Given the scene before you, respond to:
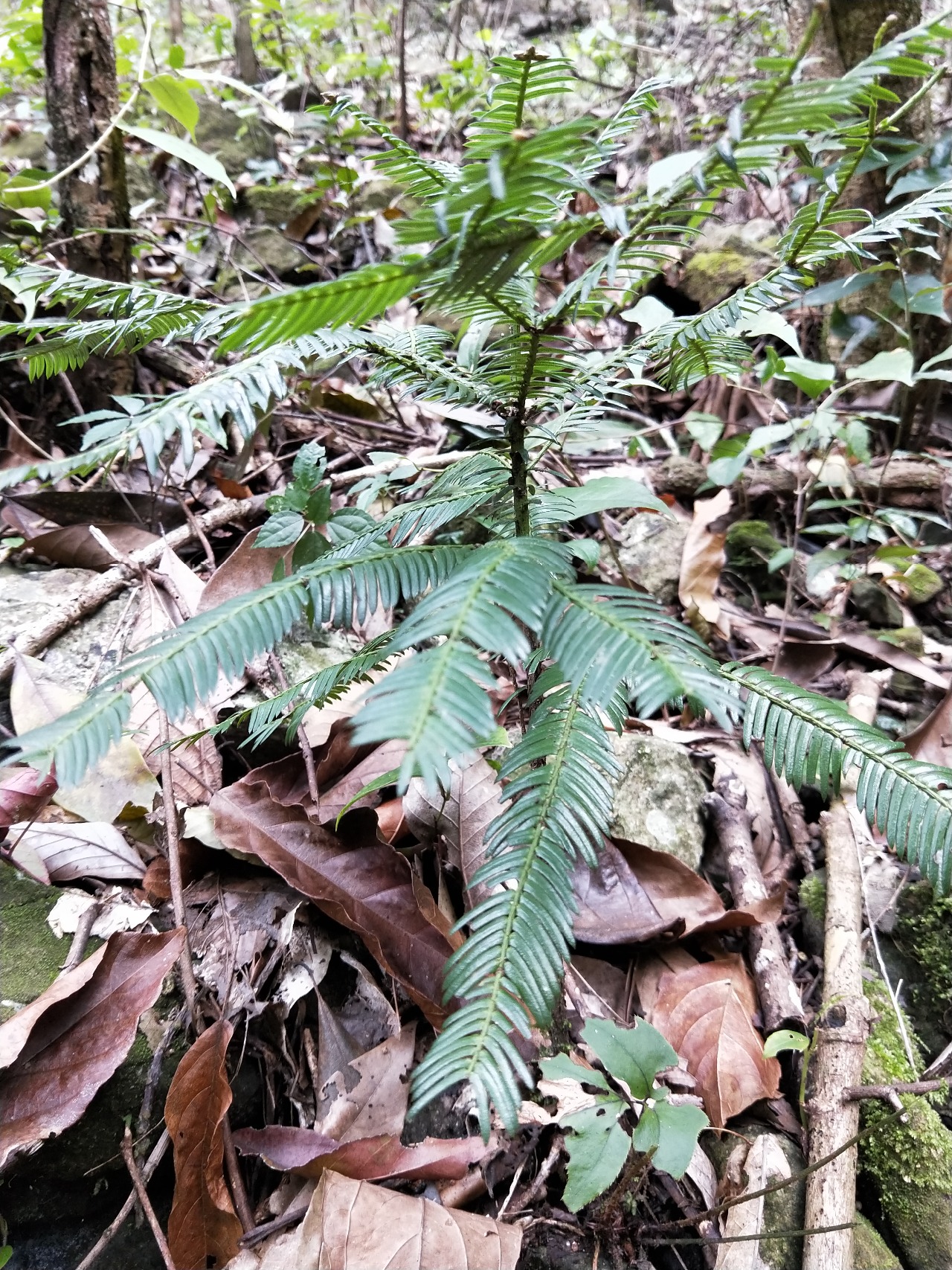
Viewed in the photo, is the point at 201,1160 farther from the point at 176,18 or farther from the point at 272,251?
the point at 176,18

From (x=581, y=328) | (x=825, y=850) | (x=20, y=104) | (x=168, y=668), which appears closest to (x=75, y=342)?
(x=168, y=668)

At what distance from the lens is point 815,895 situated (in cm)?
165

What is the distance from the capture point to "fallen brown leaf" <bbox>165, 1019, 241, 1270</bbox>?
103 centimetres

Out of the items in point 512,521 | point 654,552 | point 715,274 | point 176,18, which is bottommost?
point 654,552

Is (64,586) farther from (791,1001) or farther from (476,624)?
(791,1001)

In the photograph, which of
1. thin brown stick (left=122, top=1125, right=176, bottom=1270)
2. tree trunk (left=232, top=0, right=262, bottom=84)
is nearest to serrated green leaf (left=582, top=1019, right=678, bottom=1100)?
thin brown stick (left=122, top=1125, right=176, bottom=1270)

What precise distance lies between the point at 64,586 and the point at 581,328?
2.56m

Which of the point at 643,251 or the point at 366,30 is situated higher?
the point at 366,30

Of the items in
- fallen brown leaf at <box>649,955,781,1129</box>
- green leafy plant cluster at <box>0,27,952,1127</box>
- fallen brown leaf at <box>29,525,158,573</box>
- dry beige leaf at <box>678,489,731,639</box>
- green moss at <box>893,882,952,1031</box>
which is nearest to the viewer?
green leafy plant cluster at <box>0,27,952,1127</box>

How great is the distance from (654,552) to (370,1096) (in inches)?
70.8

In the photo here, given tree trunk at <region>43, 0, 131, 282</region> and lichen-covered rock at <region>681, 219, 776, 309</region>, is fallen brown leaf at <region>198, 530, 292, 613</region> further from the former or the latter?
lichen-covered rock at <region>681, 219, 776, 309</region>

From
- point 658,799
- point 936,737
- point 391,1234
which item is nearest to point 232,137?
point 658,799

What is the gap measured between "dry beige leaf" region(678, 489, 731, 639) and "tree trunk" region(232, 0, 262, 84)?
20.0 ft

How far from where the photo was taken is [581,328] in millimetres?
3445
